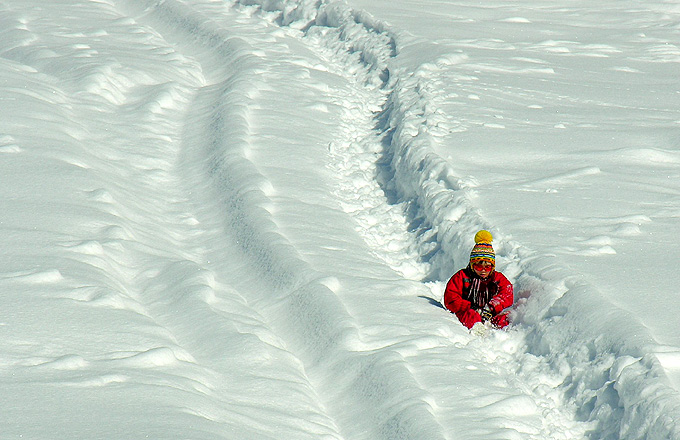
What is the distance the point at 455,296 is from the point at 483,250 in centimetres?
39

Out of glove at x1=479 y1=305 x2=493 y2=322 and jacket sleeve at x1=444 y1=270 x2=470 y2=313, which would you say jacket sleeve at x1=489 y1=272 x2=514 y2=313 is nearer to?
glove at x1=479 y1=305 x2=493 y2=322

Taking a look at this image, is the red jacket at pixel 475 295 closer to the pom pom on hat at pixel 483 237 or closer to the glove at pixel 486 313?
the glove at pixel 486 313

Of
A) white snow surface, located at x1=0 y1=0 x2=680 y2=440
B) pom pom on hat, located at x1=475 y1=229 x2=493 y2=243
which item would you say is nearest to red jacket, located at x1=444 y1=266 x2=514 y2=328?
white snow surface, located at x1=0 y1=0 x2=680 y2=440

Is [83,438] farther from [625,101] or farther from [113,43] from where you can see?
[113,43]

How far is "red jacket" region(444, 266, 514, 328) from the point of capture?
5.29 meters

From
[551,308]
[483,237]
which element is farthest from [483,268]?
[551,308]

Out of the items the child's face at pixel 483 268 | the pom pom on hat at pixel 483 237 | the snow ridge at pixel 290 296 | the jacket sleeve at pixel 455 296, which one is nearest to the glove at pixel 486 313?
the jacket sleeve at pixel 455 296

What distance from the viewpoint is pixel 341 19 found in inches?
523

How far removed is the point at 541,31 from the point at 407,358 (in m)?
10.1

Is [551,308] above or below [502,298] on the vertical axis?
above

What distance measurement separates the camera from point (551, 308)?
5.04 m

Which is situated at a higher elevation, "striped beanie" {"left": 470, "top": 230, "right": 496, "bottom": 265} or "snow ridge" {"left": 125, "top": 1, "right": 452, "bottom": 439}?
"striped beanie" {"left": 470, "top": 230, "right": 496, "bottom": 265}

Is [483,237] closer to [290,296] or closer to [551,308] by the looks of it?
[551,308]

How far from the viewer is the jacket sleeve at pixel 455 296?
5.38 metres
